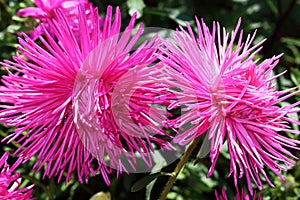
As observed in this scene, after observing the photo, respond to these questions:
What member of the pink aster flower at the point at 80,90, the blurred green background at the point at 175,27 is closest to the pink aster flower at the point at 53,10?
the blurred green background at the point at 175,27

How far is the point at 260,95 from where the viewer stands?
94 centimetres

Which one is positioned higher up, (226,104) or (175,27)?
(175,27)

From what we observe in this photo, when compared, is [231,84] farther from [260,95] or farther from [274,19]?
[274,19]

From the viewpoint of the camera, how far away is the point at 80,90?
97cm

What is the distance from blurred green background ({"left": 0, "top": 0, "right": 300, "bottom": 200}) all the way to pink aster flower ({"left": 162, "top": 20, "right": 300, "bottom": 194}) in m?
0.27

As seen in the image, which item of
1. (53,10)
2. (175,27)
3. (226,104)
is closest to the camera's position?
(226,104)

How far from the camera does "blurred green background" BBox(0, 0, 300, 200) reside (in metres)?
1.41

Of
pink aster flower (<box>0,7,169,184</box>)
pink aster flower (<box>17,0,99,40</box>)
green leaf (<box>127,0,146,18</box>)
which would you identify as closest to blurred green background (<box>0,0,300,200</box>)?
green leaf (<box>127,0,146,18</box>)

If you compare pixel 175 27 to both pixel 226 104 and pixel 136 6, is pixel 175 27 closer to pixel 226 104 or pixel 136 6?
pixel 136 6

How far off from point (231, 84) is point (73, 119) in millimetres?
301

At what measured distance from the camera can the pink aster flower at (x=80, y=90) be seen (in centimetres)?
95

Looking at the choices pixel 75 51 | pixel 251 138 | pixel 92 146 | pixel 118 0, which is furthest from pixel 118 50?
pixel 118 0

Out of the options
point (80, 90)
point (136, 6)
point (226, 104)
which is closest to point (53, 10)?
point (136, 6)

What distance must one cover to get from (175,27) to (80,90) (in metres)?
0.75
